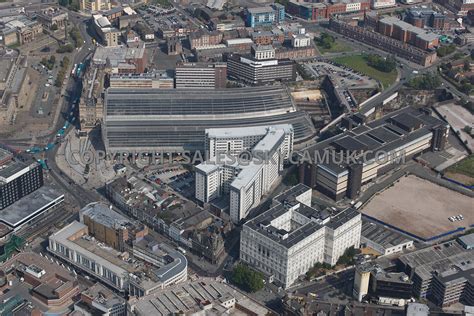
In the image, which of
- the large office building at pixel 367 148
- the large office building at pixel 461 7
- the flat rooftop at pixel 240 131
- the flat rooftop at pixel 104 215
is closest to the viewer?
the flat rooftop at pixel 104 215

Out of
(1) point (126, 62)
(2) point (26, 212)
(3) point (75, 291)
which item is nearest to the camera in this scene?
(3) point (75, 291)

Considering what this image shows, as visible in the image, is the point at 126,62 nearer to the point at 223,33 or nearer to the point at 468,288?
the point at 223,33

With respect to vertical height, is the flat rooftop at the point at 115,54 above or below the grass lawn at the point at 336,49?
above

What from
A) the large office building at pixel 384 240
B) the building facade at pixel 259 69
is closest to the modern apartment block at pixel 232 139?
the large office building at pixel 384 240

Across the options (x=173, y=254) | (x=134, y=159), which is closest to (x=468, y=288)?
(x=173, y=254)

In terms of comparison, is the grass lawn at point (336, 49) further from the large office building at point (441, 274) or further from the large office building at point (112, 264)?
the large office building at point (112, 264)

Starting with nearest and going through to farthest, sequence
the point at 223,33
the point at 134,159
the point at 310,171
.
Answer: the point at 310,171 < the point at 134,159 < the point at 223,33

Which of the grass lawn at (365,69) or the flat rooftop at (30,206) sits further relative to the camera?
the grass lawn at (365,69)

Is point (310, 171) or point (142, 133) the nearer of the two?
point (310, 171)

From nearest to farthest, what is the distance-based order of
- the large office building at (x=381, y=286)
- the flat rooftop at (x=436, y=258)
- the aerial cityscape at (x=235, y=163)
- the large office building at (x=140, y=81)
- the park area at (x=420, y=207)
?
the large office building at (x=381, y=286), the aerial cityscape at (x=235, y=163), the flat rooftop at (x=436, y=258), the park area at (x=420, y=207), the large office building at (x=140, y=81)
